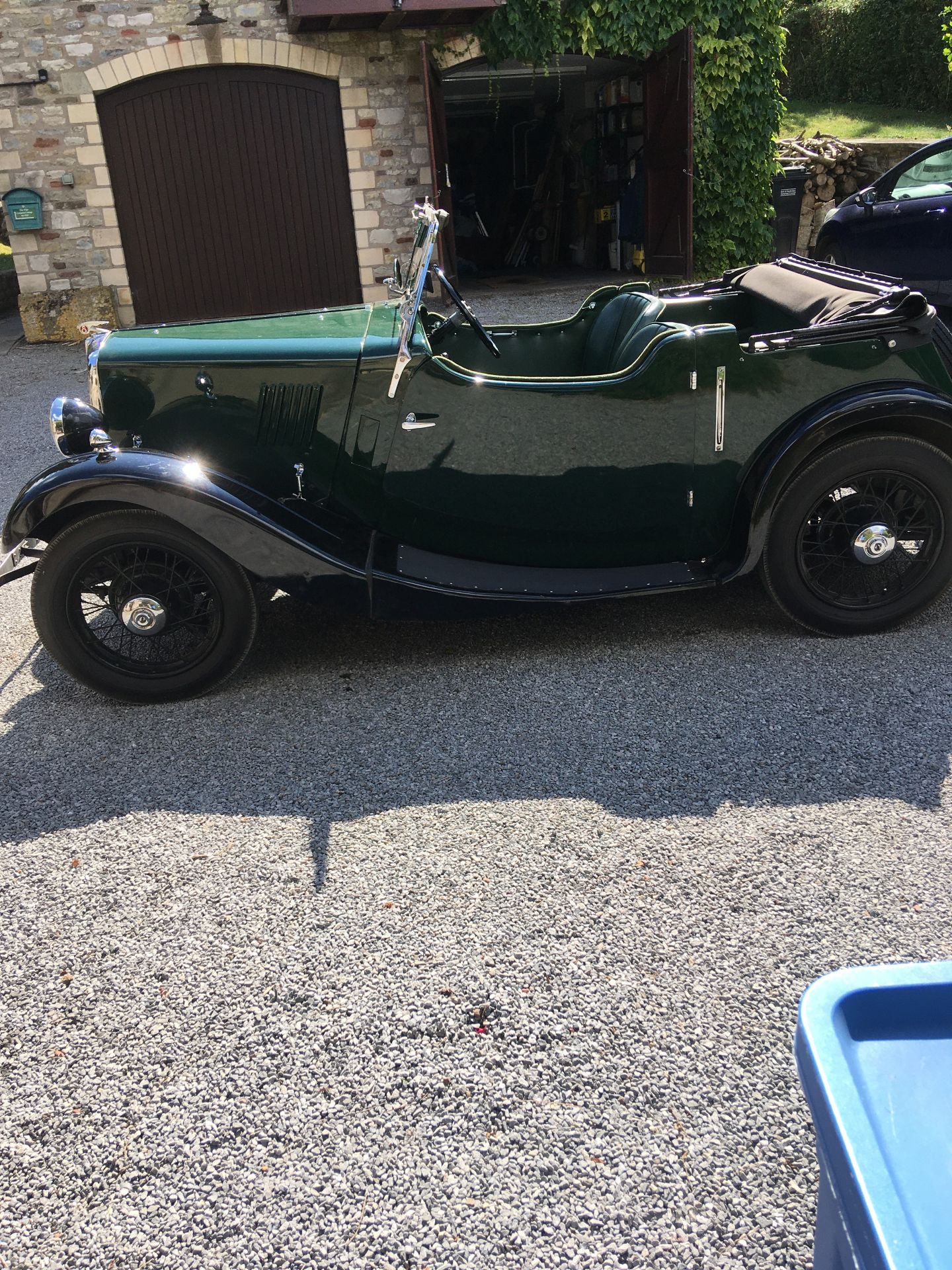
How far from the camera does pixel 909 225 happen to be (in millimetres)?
8539

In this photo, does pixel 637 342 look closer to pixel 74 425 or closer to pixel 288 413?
pixel 288 413

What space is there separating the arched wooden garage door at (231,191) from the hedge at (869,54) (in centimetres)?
1484

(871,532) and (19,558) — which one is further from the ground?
(19,558)

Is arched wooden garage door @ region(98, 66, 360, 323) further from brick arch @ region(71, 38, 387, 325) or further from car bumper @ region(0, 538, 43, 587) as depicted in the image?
car bumper @ region(0, 538, 43, 587)

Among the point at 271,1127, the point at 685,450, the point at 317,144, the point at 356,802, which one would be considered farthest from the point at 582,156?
the point at 271,1127

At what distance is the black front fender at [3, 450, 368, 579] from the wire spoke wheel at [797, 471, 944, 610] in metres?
1.71

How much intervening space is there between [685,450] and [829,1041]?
2.91m

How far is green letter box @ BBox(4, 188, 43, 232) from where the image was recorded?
10555mm

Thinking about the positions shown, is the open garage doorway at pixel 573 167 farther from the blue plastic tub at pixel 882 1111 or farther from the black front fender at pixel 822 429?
the blue plastic tub at pixel 882 1111

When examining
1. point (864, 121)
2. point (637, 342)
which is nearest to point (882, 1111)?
point (637, 342)

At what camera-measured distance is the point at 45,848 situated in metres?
2.89

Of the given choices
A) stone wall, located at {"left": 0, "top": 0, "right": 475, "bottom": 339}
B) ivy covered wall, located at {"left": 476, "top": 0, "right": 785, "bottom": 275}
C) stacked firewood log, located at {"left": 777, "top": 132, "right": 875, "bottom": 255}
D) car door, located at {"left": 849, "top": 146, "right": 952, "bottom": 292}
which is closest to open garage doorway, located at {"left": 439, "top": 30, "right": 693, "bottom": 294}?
ivy covered wall, located at {"left": 476, "top": 0, "right": 785, "bottom": 275}

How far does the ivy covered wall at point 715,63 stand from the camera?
10.6 meters

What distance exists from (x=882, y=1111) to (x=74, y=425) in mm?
3465
